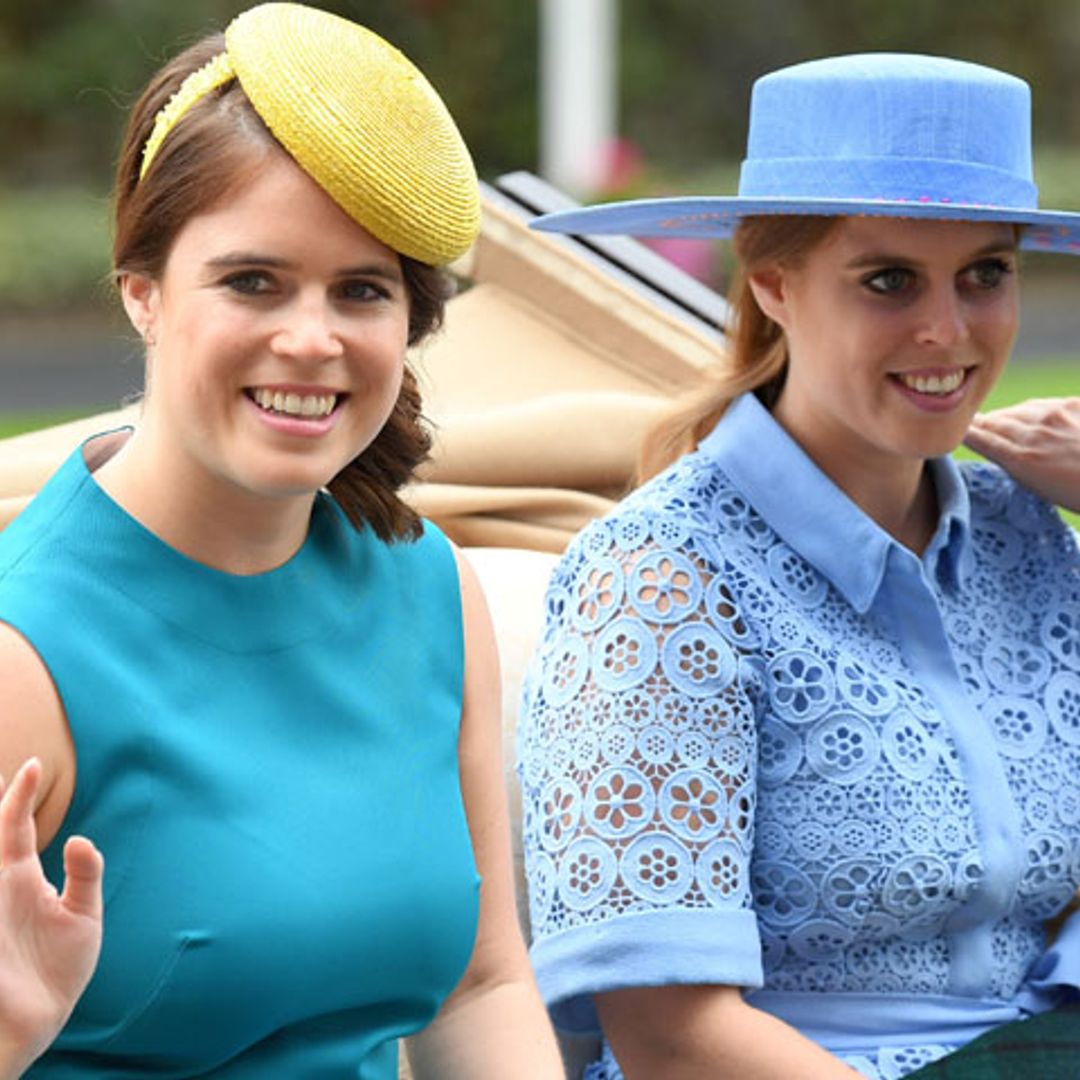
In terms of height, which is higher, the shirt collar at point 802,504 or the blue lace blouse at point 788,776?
the shirt collar at point 802,504

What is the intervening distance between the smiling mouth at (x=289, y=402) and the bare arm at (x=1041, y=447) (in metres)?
1.13

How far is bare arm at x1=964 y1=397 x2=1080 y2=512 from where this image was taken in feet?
9.61

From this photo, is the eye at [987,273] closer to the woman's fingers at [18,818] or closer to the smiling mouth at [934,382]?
the smiling mouth at [934,382]

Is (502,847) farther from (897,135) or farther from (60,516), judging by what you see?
(897,135)

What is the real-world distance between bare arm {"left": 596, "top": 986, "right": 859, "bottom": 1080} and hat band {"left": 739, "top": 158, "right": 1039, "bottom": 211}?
0.85 meters

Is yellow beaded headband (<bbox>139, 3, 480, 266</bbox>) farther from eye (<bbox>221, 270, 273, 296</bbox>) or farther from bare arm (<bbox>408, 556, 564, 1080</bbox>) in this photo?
bare arm (<bbox>408, 556, 564, 1080</bbox>)

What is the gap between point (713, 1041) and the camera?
2459mm

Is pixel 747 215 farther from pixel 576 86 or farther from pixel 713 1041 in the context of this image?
pixel 576 86

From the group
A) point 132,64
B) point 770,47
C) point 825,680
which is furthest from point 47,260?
point 825,680

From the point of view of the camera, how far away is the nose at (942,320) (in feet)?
8.56

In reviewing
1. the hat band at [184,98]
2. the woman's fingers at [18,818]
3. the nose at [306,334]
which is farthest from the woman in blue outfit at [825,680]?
the woman's fingers at [18,818]

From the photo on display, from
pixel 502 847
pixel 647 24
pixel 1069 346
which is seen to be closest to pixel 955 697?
pixel 502 847

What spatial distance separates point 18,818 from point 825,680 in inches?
41.6

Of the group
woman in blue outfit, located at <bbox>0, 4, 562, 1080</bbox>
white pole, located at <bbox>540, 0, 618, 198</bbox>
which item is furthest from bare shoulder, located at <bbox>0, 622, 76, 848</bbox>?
white pole, located at <bbox>540, 0, 618, 198</bbox>
